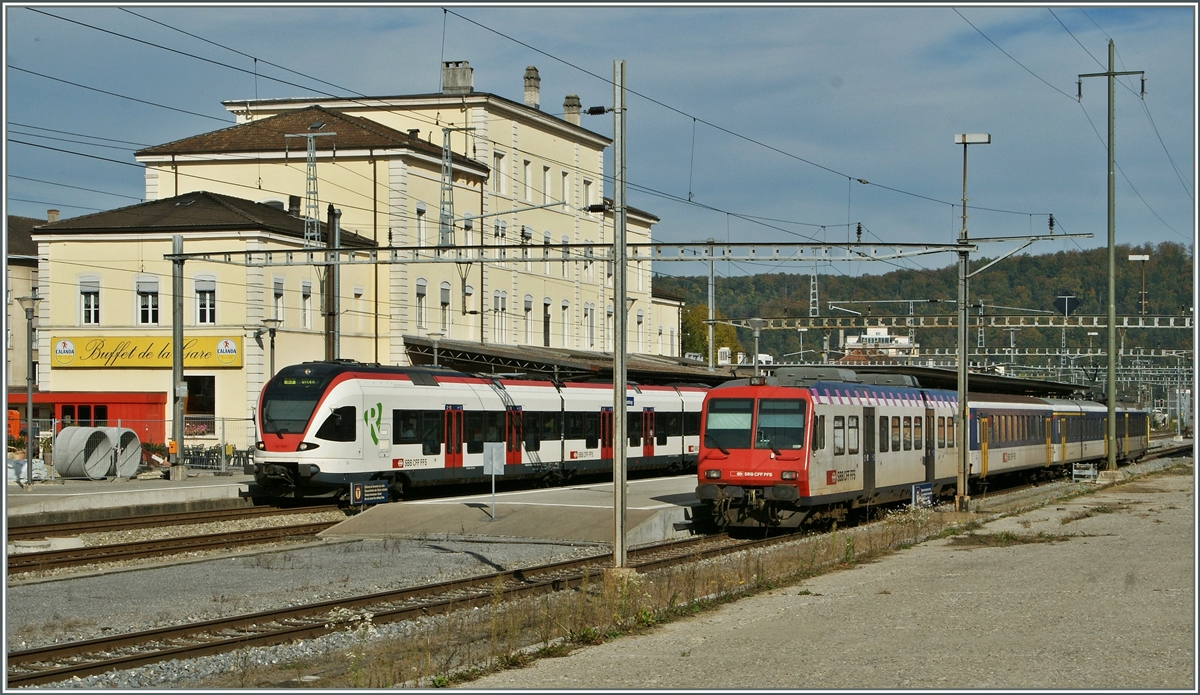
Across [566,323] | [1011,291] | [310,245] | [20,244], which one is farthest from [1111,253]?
[1011,291]

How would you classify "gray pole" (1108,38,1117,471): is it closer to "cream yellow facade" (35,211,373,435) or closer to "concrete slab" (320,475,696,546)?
"concrete slab" (320,475,696,546)

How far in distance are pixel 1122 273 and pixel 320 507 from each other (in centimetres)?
8476

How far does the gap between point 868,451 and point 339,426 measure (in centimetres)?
1085

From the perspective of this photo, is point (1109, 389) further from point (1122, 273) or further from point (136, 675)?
point (1122, 273)

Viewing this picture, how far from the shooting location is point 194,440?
4453 centimetres

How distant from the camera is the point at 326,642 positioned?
12953 millimetres

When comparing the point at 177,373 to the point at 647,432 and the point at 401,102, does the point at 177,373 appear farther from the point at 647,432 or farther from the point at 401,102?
the point at 401,102

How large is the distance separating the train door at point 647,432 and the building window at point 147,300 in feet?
64.0

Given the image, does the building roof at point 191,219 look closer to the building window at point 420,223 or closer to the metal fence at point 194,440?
the building window at point 420,223

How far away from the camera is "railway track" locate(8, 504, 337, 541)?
2266 cm

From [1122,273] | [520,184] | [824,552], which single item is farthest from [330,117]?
[1122,273]

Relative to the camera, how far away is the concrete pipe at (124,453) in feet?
108

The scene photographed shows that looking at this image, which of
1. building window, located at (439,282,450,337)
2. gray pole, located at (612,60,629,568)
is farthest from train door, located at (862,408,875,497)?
building window, located at (439,282,450,337)

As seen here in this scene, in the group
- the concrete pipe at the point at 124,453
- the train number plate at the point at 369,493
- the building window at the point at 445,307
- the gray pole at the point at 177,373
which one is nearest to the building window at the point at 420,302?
the building window at the point at 445,307
